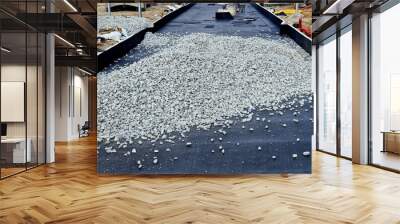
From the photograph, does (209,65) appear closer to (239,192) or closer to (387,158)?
(239,192)

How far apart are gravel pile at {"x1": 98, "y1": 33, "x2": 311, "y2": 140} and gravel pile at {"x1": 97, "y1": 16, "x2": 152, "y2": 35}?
55cm

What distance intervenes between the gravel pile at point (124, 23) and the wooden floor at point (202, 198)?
2.47 m

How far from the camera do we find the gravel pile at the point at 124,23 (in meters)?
6.66

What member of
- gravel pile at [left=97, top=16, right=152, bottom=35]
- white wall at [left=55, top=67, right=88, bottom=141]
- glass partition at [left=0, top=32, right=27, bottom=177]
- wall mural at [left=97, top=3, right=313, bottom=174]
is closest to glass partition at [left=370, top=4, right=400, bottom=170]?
wall mural at [left=97, top=3, right=313, bottom=174]

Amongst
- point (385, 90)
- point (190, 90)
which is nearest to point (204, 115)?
point (190, 90)

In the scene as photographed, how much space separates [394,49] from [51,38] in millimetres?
6612

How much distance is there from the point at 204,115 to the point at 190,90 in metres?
0.47

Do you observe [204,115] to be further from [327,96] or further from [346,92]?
[327,96]

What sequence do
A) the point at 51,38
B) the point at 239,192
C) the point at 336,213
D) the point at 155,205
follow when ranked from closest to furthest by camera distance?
the point at 336,213
the point at 155,205
the point at 239,192
the point at 51,38

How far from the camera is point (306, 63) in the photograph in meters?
6.63

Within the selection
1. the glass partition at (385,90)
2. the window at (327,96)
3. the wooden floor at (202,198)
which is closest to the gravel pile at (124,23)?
the wooden floor at (202,198)

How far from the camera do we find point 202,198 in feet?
15.9

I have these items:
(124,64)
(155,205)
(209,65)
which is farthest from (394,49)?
(155,205)

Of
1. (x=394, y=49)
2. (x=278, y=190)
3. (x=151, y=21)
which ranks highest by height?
(x=151, y=21)
